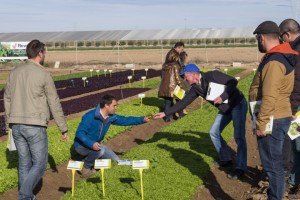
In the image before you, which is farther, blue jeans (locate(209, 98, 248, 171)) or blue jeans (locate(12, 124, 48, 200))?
blue jeans (locate(209, 98, 248, 171))

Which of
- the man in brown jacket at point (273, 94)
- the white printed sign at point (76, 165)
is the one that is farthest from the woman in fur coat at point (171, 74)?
the man in brown jacket at point (273, 94)

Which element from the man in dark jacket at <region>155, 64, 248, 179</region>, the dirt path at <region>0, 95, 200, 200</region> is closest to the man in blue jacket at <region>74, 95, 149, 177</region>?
the dirt path at <region>0, 95, 200, 200</region>

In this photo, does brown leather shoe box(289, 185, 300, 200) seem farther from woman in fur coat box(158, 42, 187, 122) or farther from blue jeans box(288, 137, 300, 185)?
woman in fur coat box(158, 42, 187, 122)

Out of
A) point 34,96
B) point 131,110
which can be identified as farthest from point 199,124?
point 34,96

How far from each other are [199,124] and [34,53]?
6775 millimetres

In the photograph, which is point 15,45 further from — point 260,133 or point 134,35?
point 134,35

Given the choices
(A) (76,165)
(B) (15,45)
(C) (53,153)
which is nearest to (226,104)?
(A) (76,165)

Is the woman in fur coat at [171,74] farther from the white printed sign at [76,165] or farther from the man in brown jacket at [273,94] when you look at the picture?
the man in brown jacket at [273,94]

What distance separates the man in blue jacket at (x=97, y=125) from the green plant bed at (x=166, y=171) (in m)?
0.46

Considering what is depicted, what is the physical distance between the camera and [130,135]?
41.4 ft

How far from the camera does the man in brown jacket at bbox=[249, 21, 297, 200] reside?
17.1 feet

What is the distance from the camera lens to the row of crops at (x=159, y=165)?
7.12m

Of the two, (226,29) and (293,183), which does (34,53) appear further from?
(226,29)

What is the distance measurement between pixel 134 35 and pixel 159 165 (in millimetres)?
97008
